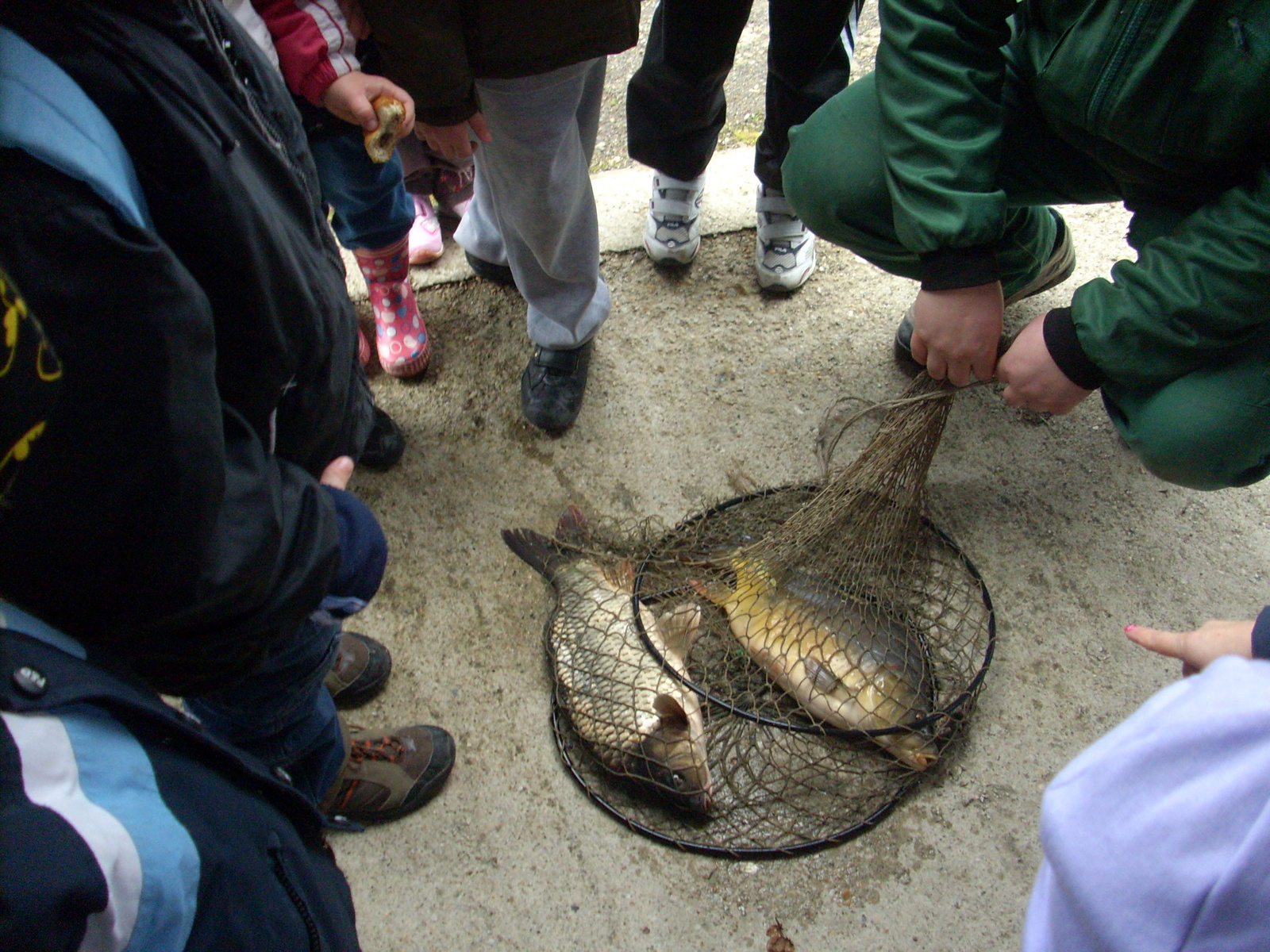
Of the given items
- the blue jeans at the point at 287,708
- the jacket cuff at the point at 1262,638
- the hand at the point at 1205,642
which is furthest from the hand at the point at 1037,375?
the blue jeans at the point at 287,708

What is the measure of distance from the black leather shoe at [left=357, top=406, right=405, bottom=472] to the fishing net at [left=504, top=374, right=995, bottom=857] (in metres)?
0.53

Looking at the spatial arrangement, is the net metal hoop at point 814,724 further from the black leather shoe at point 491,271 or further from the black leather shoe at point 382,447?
the black leather shoe at point 491,271

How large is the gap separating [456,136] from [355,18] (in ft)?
1.05

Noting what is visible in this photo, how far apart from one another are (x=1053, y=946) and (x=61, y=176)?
1241 mm

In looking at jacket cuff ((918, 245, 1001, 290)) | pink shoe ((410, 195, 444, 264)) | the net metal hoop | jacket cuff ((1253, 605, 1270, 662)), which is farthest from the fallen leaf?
pink shoe ((410, 195, 444, 264))

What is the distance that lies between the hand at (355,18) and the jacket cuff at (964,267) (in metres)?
1.13

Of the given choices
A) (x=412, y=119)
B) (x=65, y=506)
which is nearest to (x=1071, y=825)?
(x=65, y=506)

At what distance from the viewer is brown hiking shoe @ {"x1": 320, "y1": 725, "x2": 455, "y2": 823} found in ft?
5.75

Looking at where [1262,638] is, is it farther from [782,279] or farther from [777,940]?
[782,279]

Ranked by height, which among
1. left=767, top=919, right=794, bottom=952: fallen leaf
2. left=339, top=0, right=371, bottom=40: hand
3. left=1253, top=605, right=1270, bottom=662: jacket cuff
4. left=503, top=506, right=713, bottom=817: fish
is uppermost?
left=339, top=0, right=371, bottom=40: hand

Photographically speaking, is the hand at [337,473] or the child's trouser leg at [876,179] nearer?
the hand at [337,473]

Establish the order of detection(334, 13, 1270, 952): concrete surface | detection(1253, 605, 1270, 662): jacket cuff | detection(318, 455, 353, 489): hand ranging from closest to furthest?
detection(1253, 605, 1270, 662): jacket cuff, detection(318, 455, 353, 489): hand, detection(334, 13, 1270, 952): concrete surface

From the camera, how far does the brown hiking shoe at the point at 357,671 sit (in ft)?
6.31

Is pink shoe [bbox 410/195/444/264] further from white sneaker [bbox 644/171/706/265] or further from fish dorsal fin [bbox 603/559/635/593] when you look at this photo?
fish dorsal fin [bbox 603/559/635/593]
